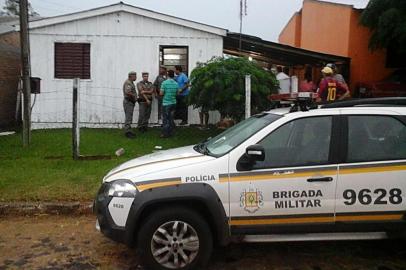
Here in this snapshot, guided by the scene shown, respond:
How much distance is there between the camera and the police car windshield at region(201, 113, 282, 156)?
187 inches

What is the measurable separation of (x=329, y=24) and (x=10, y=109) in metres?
12.7

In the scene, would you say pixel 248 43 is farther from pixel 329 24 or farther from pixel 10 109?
pixel 10 109

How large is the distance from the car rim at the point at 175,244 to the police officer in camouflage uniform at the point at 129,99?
813cm

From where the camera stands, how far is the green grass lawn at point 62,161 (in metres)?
7.00

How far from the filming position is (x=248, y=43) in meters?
15.1

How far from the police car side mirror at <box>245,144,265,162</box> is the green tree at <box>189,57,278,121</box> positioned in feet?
22.0

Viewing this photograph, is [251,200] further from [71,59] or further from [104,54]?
[71,59]

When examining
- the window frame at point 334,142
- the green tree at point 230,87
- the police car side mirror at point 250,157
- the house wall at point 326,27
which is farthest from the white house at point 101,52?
the police car side mirror at point 250,157

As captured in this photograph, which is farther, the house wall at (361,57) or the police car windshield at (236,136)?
the house wall at (361,57)

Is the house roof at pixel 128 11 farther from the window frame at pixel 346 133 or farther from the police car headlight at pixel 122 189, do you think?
the police car headlight at pixel 122 189

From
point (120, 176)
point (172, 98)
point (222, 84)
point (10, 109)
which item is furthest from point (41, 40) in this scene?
point (120, 176)

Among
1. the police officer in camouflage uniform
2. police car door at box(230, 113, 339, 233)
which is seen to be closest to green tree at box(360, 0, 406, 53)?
the police officer in camouflage uniform

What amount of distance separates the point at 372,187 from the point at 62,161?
250 inches

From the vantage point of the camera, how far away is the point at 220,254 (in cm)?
504
